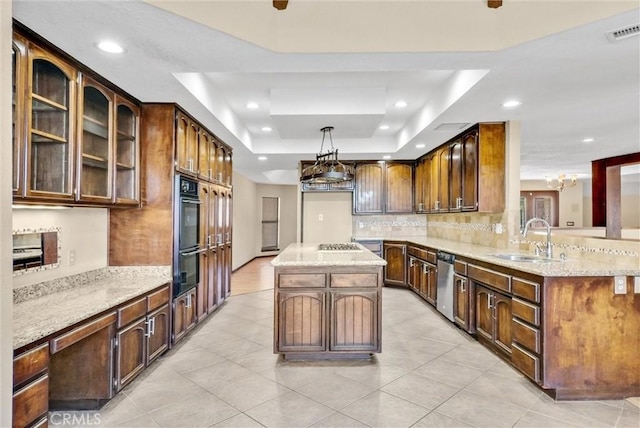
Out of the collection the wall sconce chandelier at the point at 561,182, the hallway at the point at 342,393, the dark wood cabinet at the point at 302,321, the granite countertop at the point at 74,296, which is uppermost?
the wall sconce chandelier at the point at 561,182

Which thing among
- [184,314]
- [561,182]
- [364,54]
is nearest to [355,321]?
[184,314]

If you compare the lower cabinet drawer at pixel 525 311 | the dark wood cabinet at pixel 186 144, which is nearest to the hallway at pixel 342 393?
the lower cabinet drawer at pixel 525 311

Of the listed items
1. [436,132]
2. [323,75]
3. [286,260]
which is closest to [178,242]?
[286,260]

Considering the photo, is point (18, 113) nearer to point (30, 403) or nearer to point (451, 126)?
point (30, 403)

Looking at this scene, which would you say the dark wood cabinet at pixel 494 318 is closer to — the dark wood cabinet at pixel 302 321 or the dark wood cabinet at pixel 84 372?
the dark wood cabinet at pixel 302 321

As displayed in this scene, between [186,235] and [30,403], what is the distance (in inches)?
81.3

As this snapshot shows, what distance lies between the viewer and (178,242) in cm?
340

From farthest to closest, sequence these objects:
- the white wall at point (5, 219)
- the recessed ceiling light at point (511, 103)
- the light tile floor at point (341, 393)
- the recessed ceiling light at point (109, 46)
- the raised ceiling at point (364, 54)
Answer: the recessed ceiling light at point (511, 103)
the light tile floor at point (341, 393)
the recessed ceiling light at point (109, 46)
the raised ceiling at point (364, 54)
the white wall at point (5, 219)

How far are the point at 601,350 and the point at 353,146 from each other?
4185mm

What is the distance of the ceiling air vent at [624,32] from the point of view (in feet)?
6.41

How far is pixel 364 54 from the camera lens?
2273mm

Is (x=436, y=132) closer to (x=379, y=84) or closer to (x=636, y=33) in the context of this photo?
(x=379, y=84)

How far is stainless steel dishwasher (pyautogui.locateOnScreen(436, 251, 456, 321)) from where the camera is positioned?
13.5ft

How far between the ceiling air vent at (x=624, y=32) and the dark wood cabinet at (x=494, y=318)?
2011 millimetres
